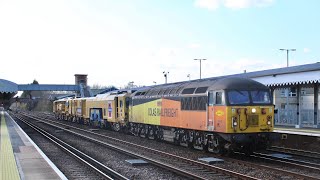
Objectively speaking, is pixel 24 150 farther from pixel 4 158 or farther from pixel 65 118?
pixel 65 118

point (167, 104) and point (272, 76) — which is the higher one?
point (272, 76)

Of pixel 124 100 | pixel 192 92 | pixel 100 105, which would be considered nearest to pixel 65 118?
pixel 100 105

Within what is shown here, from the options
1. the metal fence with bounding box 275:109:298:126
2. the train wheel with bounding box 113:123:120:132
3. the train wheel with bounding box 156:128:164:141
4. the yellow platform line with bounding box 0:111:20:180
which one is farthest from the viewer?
the train wheel with bounding box 113:123:120:132

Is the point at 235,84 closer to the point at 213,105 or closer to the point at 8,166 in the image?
the point at 213,105

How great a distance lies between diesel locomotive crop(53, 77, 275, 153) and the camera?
16516 millimetres

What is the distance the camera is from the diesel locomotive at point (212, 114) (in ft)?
54.2

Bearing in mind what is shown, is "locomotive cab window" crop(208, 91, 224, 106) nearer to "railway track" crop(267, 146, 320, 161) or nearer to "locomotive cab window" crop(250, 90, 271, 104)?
"locomotive cab window" crop(250, 90, 271, 104)

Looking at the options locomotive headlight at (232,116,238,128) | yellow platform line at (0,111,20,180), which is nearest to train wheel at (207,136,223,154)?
locomotive headlight at (232,116,238,128)

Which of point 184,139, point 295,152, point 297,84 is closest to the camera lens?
point 295,152

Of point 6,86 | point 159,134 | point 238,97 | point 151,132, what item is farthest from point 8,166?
point 6,86

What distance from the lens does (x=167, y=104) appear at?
73.4 feet

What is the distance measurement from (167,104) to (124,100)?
9.65m

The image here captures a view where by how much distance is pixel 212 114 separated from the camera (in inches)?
682

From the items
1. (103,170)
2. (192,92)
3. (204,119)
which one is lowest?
(103,170)
